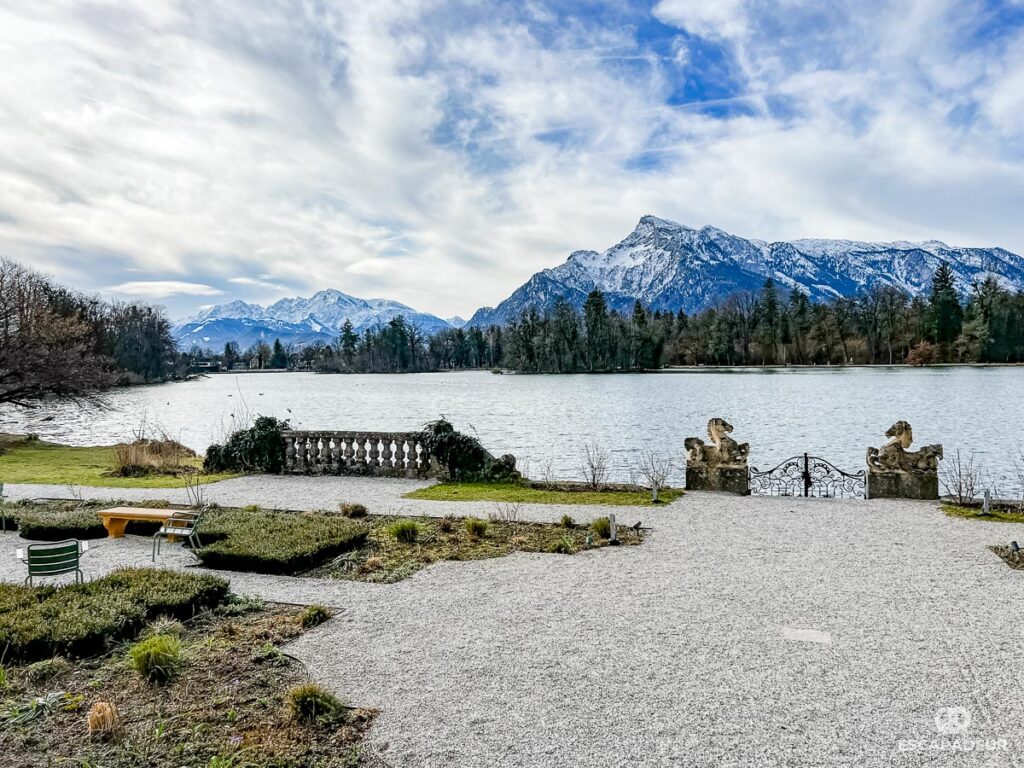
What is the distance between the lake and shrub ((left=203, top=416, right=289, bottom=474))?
7.72m

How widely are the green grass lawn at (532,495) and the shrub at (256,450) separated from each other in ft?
17.4

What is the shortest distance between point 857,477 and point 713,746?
1260 centimetres

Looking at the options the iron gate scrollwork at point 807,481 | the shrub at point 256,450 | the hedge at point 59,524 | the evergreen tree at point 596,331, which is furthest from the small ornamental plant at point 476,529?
the evergreen tree at point 596,331

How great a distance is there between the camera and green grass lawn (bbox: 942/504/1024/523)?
10953mm

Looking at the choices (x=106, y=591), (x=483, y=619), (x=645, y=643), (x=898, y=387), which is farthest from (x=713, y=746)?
(x=898, y=387)

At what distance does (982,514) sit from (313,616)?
11067 millimetres

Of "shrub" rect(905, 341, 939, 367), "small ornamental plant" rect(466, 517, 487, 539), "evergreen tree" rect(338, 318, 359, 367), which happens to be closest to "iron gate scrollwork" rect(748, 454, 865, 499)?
"small ornamental plant" rect(466, 517, 487, 539)

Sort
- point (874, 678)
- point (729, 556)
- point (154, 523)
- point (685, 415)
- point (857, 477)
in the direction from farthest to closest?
1. point (685, 415)
2. point (857, 477)
3. point (154, 523)
4. point (729, 556)
5. point (874, 678)

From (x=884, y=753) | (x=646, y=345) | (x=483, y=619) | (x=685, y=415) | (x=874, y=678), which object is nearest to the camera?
(x=884, y=753)

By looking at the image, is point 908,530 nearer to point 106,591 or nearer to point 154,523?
point 106,591

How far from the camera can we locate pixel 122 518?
10766mm

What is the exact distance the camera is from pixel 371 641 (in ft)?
19.5

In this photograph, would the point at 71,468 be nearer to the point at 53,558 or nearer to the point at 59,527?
the point at 59,527

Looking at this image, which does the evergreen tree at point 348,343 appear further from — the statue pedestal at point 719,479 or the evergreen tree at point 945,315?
the statue pedestal at point 719,479
